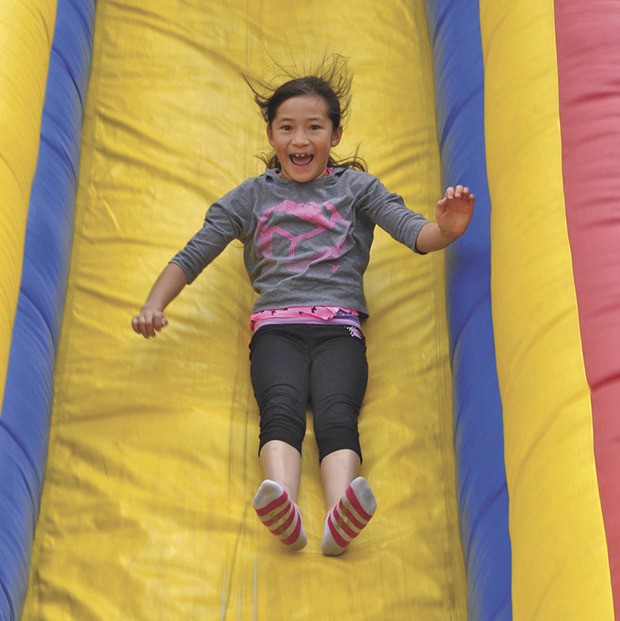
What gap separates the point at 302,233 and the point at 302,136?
0.18m

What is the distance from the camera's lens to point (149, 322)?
197 centimetres

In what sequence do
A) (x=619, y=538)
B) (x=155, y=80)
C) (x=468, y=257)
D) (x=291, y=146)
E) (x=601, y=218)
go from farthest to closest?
(x=155, y=80) → (x=291, y=146) → (x=468, y=257) → (x=601, y=218) → (x=619, y=538)

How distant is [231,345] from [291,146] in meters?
0.36


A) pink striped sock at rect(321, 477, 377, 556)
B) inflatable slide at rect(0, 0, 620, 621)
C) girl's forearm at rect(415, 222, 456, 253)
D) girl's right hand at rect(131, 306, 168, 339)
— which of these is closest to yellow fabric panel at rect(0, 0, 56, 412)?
inflatable slide at rect(0, 0, 620, 621)

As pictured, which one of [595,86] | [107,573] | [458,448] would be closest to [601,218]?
[595,86]

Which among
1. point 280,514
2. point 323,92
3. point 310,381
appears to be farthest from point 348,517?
point 323,92

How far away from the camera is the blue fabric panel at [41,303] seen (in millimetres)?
1715

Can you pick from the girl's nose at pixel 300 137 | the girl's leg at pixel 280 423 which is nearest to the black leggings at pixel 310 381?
the girl's leg at pixel 280 423

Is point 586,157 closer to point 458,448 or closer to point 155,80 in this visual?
point 458,448

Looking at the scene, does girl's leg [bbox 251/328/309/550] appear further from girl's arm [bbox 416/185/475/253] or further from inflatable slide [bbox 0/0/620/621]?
girl's arm [bbox 416/185/475/253]

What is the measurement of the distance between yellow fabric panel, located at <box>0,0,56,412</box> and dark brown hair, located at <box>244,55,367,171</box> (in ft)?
1.31

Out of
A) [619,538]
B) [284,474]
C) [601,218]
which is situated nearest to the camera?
[619,538]

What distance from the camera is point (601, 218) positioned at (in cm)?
167

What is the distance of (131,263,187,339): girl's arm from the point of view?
197 centimetres
